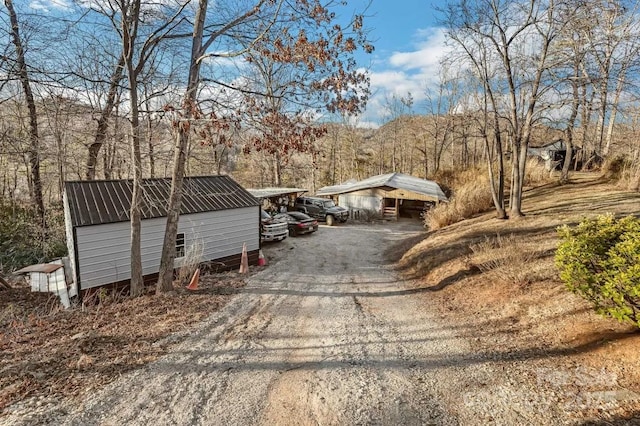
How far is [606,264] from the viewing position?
14.7 ft

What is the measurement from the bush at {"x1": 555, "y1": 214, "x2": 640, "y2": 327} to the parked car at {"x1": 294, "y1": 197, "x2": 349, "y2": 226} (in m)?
17.3

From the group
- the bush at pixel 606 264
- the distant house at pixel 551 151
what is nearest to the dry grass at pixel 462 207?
the bush at pixel 606 264

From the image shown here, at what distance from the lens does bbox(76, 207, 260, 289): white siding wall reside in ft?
30.1

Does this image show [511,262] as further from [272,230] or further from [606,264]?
[272,230]

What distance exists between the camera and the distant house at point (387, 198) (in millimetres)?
23219

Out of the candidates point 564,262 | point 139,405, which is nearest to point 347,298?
point 564,262

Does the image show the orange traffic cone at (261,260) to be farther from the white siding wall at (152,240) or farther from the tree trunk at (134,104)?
the tree trunk at (134,104)

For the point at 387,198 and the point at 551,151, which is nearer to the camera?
the point at 387,198

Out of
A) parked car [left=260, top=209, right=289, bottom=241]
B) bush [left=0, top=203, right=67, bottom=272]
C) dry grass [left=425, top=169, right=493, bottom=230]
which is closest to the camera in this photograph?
bush [left=0, top=203, right=67, bottom=272]

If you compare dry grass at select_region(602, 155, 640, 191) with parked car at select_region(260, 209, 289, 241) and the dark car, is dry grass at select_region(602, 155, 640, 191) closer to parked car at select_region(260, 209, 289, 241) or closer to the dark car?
the dark car

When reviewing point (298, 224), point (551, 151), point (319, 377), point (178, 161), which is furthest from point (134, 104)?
point (551, 151)

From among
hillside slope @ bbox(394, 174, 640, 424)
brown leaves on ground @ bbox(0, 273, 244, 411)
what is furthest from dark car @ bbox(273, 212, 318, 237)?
brown leaves on ground @ bbox(0, 273, 244, 411)

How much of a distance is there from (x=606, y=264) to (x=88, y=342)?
25.5 feet

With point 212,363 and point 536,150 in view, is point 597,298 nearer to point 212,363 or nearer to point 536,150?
point 212,363
